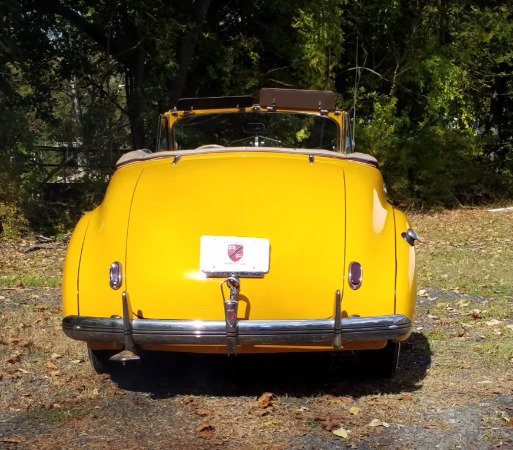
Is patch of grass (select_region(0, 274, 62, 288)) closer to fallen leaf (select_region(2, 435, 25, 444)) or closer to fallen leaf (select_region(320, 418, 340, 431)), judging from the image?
fallen leaf (select_region(2, 435, 25, 444))

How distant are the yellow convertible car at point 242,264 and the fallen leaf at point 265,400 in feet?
0.89

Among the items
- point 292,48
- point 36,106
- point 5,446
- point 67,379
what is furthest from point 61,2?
point 5,446

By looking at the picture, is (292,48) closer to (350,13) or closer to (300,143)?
(350,13)

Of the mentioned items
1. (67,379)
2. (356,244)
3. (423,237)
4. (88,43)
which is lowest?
(423,237)

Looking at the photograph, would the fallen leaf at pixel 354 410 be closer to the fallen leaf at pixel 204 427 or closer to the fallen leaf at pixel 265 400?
the fallen leaf at pixel 265 400

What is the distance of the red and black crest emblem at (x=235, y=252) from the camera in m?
4.35

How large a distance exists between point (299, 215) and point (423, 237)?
9462mm

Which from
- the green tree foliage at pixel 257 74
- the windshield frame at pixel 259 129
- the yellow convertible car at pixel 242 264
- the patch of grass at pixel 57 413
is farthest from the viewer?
the green tree foliage at pixel 257 74

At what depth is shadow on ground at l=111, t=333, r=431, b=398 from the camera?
187 inches

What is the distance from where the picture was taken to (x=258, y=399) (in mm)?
4488

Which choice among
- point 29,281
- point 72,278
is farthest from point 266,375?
point 29,281

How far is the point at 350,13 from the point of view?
19.6 meters

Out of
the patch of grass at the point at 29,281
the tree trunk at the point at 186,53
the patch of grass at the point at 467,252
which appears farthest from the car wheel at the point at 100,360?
the tree trunk at the point at 186,53

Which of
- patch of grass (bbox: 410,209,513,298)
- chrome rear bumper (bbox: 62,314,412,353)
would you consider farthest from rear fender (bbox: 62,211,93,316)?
patch of grass (bbox: 410,209,513,298)
